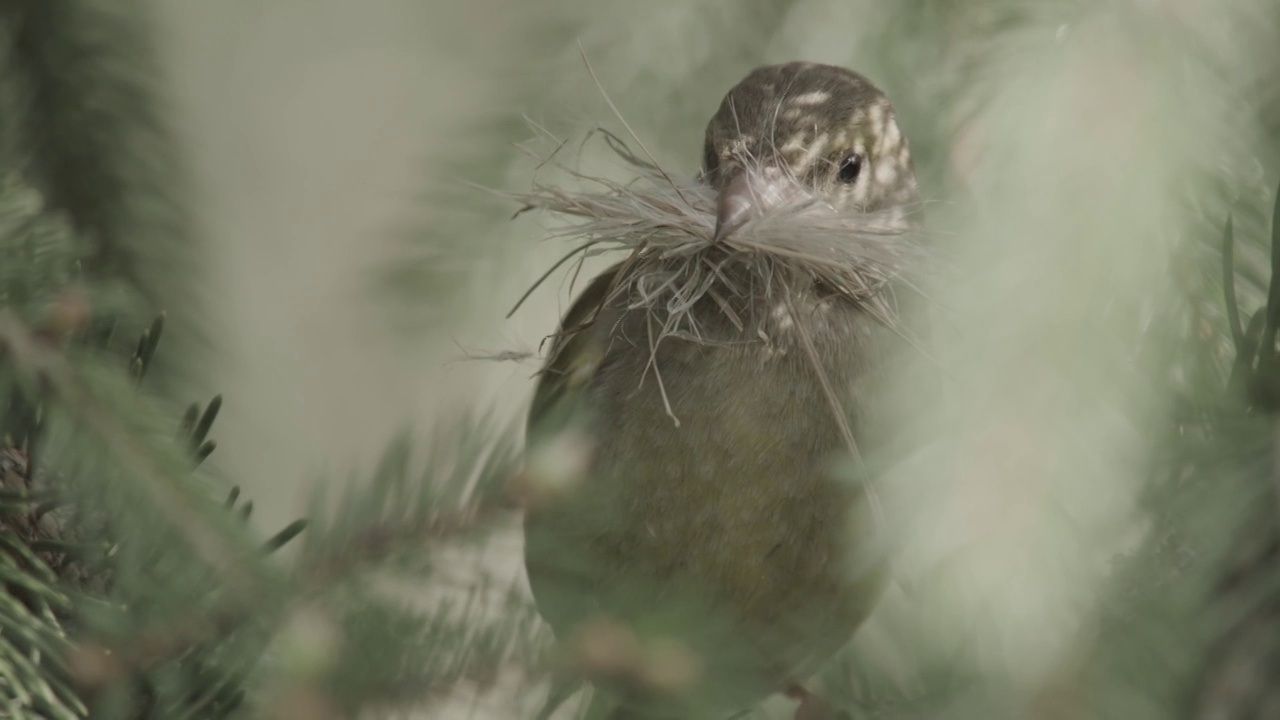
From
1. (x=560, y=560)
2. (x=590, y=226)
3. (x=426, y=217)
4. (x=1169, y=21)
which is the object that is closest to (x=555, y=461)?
(x=560, y=560)

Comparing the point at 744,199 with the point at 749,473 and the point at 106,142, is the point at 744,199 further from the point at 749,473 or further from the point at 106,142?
the point at 106,142

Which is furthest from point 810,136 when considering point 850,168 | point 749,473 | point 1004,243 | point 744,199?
point 1004,243

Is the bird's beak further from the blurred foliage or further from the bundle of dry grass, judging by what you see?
the blurred foliage

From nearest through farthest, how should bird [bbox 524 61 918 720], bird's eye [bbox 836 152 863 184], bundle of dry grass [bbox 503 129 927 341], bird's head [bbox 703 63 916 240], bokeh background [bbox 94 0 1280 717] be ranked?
bokeh background [bbox 94 0 1280 717]
bundle of dry grass [bbox 503 129 927 341]
bird [bbox 524 61 918 720]
bird's head [bbox 703 63 916 240]
bird's eye [bbox 836 152 863 184]

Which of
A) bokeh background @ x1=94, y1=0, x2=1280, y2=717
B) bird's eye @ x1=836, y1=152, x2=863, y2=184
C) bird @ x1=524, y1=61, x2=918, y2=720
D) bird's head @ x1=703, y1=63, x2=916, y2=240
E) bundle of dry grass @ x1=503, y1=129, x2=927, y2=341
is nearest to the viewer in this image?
bokeh background @ x1=94, y1=0, x2=1280, y2=717

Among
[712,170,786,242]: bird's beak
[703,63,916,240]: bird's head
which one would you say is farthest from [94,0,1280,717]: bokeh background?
[712,170,786,242]: bird's beak

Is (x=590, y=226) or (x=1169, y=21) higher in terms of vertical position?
(x=1169, y=21)

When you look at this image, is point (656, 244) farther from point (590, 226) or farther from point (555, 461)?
point (555, 461)
